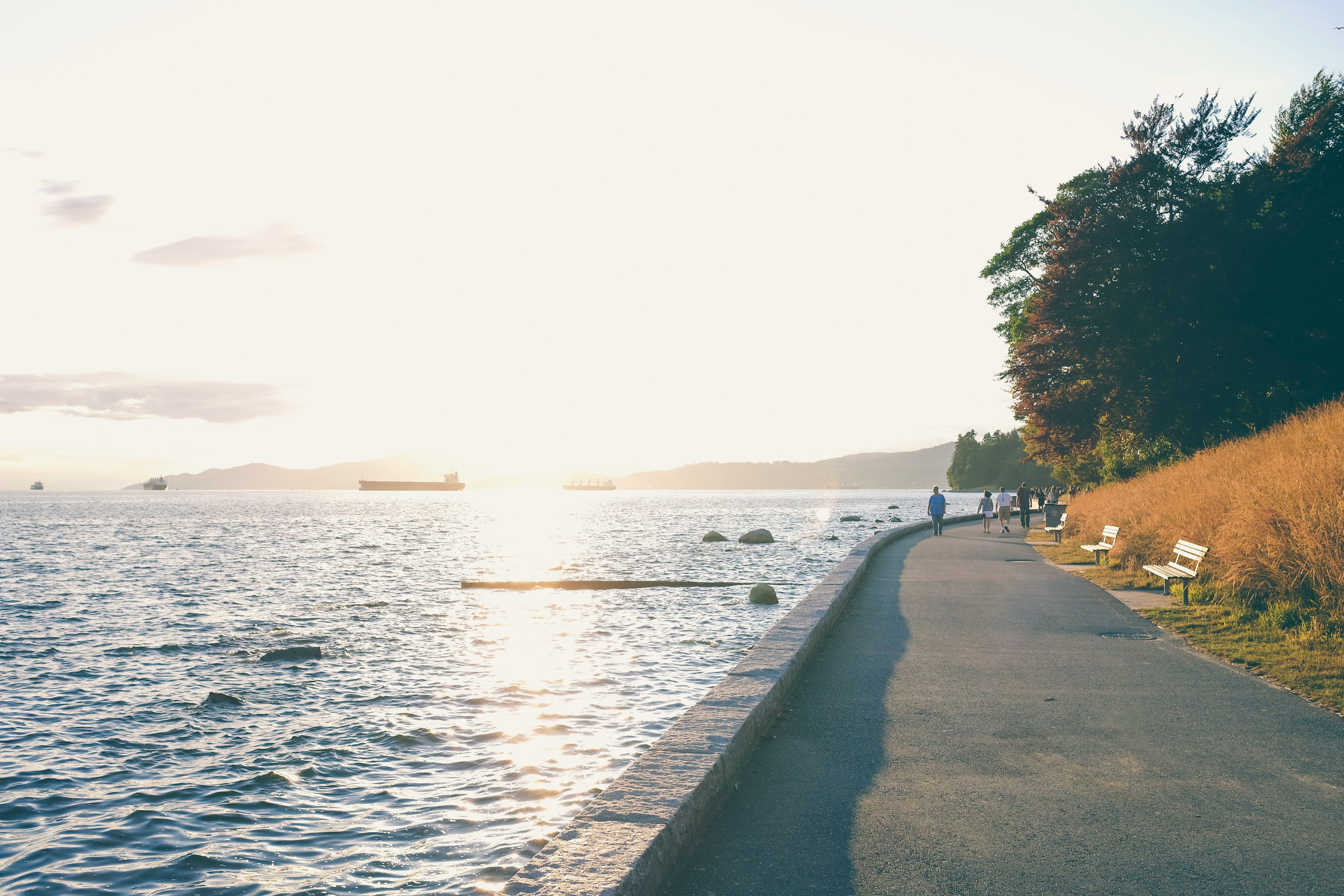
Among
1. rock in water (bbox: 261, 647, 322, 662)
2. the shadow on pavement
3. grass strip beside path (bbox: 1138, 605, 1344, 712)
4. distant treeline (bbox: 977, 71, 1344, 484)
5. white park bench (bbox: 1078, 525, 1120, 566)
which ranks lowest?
rock in water (bbox: 261, 647, 322, 662)

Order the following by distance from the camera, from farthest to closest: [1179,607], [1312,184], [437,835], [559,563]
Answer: [559,563]
[1312,184]
[1179,607]
[437,835]

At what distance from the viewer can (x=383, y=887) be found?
580 cm

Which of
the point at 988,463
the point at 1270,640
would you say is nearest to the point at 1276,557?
the point at 1270,640

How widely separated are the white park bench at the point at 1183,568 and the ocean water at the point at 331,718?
6552 millimetres

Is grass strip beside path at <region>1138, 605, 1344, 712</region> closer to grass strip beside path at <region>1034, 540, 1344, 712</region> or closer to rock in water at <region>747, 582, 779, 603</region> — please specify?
grass strip beside path at <region>1034, 540, 1344, 712</region>

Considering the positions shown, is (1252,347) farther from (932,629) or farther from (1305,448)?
(932,629)

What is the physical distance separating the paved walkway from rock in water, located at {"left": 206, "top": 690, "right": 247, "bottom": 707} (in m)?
7.78

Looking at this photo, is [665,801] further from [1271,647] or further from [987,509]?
[987,509]

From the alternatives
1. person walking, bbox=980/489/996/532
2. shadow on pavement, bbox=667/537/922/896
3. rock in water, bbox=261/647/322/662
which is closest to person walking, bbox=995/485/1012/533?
person walking, bbox=980/489/996/532

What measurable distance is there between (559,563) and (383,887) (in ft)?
101

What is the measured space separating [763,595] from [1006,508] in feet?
65.1

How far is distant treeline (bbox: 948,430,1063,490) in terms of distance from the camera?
423ft

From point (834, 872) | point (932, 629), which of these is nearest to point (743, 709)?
point (834, 872)

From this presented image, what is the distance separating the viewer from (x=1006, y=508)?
117 feet
